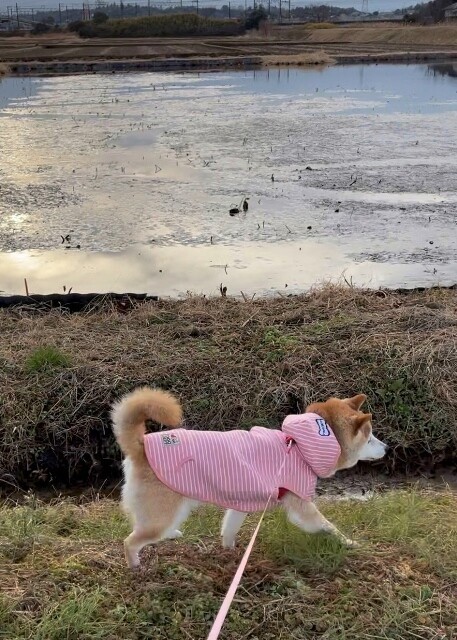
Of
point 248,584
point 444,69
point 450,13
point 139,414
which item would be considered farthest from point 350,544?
point 450,13

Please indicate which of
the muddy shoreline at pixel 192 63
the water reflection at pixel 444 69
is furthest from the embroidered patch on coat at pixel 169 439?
the muddy shoreline at pixel 192 63

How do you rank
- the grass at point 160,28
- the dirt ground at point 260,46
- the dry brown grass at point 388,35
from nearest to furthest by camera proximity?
the dirt ground at point 260,46 → the dry brown grass at point 388,35 → the grass at point 160,28

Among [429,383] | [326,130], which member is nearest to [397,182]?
[326,130]

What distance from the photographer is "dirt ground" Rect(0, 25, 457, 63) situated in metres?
50.3

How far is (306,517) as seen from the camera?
3.35 metres

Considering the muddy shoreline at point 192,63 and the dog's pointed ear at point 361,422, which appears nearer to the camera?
the dog's pointed ear at point 361,422

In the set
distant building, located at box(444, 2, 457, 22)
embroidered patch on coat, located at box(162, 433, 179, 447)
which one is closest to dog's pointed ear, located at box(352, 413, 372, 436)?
embroidered patch on coat, located at box(162, 433, 179, 447)

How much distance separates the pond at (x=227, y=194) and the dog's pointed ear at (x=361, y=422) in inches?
191

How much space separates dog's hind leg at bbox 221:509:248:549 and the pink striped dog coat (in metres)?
0.20

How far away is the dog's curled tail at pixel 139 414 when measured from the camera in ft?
10.1

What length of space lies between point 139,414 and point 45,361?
3.20 metres

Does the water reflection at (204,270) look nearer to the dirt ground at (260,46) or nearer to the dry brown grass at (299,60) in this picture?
the dry brown grass at (299,60)

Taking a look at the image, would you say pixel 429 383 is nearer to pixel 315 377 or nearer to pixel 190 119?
pixel 315 377

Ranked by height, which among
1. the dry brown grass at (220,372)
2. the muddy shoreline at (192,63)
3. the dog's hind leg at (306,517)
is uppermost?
the muddy shoreline at (192,63)
